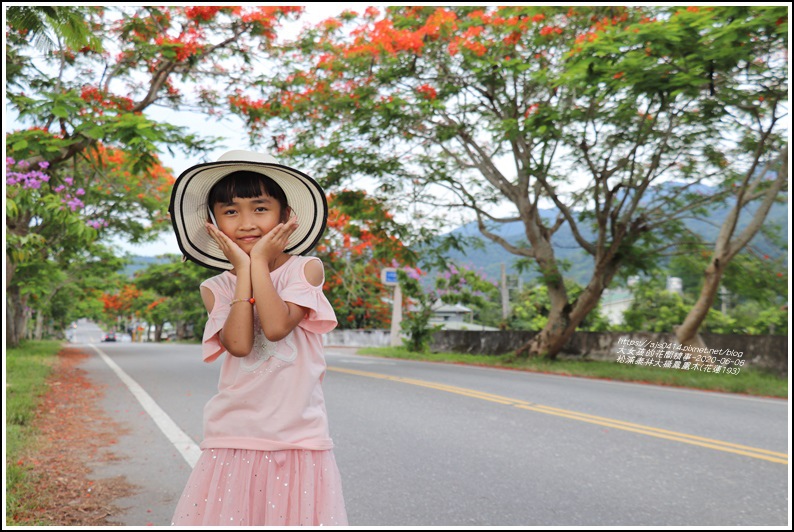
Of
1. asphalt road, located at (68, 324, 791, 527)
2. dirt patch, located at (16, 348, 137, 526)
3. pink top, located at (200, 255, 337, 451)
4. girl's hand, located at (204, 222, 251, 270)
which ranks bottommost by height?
dirt patch, located at (16, 348, 137, 526)

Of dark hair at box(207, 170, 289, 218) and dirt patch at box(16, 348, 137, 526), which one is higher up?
dark hair at box(207, 170, 289, 218)

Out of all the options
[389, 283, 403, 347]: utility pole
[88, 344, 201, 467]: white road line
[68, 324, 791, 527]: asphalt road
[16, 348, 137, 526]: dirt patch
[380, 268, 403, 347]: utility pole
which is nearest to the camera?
[16, 348, 137, 526]: dirt patch

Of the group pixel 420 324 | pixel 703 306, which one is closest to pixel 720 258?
pixel 703 306

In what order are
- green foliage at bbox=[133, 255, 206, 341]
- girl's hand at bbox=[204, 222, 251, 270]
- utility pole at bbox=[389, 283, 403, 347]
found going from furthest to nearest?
1. green foliage at bbox=[133, 255, 206, 341]
2. utility pole at bbox=[389, 283, 403, 347]
3. girl's hand at bbox=[204, 222, 251, 270]

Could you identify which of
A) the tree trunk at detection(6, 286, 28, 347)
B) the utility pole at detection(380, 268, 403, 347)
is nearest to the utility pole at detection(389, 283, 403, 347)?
the utility pole at detection(380, 268, 403, 347)

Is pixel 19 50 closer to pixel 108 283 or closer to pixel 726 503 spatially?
pixel 726 503

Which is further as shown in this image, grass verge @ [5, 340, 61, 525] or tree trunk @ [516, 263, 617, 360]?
tree trunk @ [516, 263, 617, 360]

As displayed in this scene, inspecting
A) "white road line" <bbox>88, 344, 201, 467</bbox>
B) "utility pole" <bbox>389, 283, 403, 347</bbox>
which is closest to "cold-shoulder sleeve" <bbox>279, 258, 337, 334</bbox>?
"white road line" <bbox>88, 344, 201, 467</bbox>

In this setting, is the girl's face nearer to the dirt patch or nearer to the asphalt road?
the asphalt road

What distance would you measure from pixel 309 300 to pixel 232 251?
23cm

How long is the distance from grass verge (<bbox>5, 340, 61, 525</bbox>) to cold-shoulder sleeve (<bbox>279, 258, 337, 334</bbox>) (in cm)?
306

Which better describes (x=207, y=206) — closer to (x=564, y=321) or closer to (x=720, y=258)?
(x=720, y=258)

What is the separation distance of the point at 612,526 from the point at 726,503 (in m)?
1.11

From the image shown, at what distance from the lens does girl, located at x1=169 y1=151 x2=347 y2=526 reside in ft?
5.51
